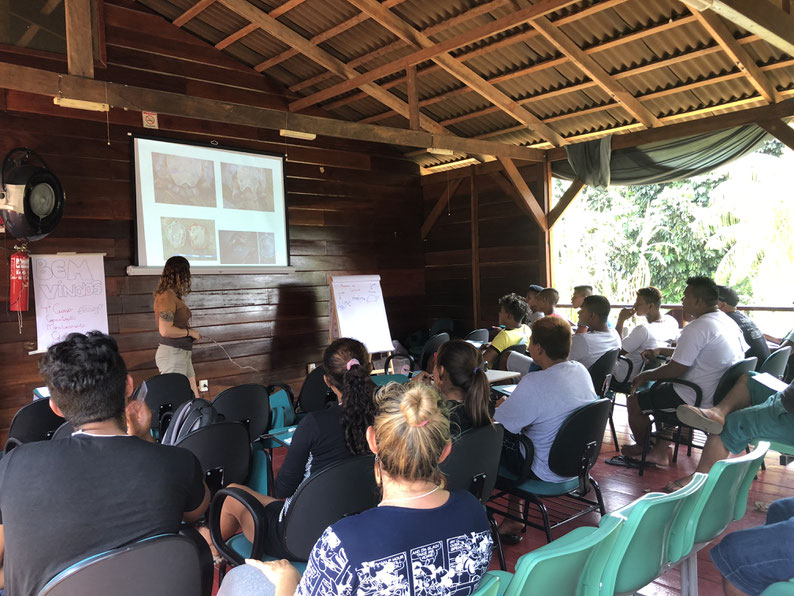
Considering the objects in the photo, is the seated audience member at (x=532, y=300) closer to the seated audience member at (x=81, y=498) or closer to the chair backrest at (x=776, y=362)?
the chair backrest at (x=776, y=362)

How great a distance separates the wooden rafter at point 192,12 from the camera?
598cm

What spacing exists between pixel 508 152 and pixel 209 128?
3.38 metres

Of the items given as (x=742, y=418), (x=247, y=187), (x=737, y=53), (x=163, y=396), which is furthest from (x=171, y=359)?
(x=737, y=53)

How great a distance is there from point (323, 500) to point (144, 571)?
680mm

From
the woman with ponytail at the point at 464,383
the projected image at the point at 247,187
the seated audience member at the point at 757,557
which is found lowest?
the seated audience member at the point at 757,557

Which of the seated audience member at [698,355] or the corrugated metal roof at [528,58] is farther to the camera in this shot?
the corrugated metal roof at [528,58]

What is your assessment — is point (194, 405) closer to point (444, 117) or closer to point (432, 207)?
point (444, 117)

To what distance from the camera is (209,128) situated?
6664 millimetres

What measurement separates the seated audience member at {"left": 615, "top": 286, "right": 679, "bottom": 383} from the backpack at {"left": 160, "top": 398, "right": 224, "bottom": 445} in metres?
3.39

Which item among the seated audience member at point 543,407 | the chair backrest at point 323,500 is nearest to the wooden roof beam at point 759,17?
the seated audience member at point 543,407

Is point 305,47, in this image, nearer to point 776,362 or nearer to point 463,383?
point 463,383

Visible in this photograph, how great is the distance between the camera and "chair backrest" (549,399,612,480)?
8.73 feet

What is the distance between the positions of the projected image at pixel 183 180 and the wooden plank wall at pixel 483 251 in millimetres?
3378

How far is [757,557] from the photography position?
1819 millimetres
